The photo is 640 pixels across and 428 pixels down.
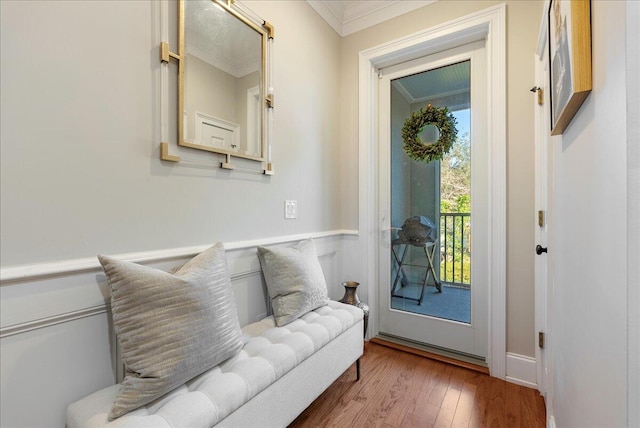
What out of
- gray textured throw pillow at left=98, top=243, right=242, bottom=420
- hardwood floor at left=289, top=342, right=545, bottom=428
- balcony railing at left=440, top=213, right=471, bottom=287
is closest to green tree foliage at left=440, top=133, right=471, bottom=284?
balcony railing at left=440, top=213, right=471, bottom=287

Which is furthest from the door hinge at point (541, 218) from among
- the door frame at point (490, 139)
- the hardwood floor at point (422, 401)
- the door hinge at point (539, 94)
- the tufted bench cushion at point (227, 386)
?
the tufted bench cushion at point (227, 386)

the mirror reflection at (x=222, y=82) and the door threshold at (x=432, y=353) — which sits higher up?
the mirror reflection at (x=222, y=82)

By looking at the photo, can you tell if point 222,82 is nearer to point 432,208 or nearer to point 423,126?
point 423,126

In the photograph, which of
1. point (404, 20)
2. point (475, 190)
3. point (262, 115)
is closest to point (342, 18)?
point (404, 20)

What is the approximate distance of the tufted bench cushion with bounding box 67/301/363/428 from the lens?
35.3 inches

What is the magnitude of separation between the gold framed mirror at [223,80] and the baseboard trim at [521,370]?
202 cm

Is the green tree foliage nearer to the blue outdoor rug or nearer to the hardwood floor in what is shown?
the blue outdoor rug

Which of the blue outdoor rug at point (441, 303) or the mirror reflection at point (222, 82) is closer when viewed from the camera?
the mirror reflection at point (222, 82)

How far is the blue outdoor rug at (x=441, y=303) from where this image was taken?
86.0 inches

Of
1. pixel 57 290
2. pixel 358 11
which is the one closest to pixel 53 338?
pixel 57 290

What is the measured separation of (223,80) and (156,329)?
1.28m

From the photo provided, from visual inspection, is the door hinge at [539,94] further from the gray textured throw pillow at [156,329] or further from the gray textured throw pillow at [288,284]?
the gray textured throw pillow at [156,329]

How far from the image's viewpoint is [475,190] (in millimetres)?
2119

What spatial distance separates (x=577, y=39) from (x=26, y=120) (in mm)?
1612
